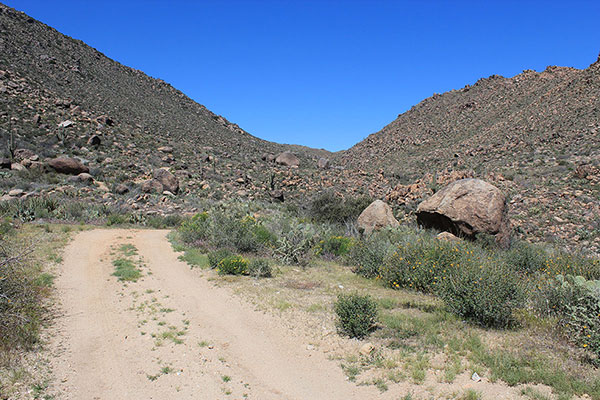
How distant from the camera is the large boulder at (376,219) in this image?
1512cm

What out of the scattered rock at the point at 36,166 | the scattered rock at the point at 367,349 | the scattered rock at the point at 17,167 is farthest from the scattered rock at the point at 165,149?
the scattered rock at the point at 367,349

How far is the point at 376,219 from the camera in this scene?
1540 cm

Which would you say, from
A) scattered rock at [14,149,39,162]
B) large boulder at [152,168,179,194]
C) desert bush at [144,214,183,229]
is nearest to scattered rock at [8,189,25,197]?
scattered rock at [14,149,39,162]

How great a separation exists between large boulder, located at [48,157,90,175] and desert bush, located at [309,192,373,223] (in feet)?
45.1

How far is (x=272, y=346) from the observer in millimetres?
5801

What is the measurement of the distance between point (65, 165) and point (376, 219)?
1792cm

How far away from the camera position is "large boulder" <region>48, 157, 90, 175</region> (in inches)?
867

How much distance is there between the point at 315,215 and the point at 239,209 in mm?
5402

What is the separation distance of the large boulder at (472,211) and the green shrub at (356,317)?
312 inches

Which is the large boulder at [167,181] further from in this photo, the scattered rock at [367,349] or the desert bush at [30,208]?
the scattered rock at [367,349]

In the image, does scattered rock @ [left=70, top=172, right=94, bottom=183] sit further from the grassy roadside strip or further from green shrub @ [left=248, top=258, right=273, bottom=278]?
green shrub @ [left=248, top=258, right=273, bottom=278]

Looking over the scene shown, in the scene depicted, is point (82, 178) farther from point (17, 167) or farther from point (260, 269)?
point (260, 269)

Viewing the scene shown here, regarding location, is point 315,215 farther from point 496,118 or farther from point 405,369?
point 496,118

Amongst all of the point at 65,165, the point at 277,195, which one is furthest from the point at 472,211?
the point at 65,165
